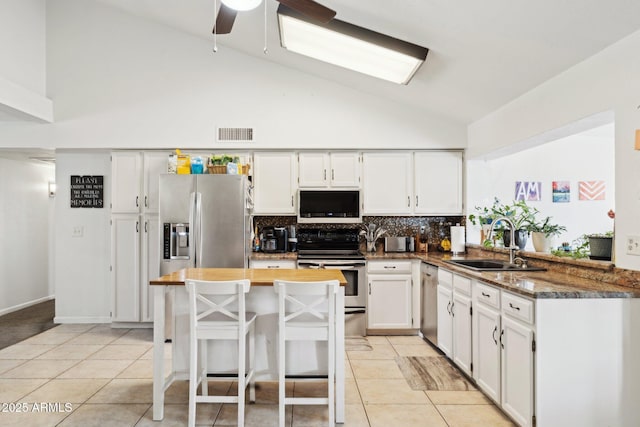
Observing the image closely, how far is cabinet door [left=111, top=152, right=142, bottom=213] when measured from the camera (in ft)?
16.0

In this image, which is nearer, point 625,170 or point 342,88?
point 625,170

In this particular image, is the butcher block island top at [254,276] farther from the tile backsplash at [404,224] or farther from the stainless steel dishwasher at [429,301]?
the tile backsplash at [404,224]

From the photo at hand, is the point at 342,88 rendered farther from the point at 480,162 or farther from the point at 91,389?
the point at 91,389

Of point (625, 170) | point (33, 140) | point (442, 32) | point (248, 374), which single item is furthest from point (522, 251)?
point (33, 140)

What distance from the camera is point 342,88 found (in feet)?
16.0

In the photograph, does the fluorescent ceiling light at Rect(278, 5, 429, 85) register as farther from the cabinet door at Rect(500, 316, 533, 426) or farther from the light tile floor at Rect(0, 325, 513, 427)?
the light tile floor at Rect(0, 325, 513, 427)

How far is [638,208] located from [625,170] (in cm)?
25

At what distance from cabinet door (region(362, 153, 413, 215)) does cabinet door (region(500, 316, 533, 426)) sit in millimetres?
2422

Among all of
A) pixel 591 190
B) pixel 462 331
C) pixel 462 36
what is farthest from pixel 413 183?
pixel 591 190

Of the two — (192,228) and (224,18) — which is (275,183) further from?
(224,18)

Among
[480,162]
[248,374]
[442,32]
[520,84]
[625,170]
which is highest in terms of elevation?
[442,32]

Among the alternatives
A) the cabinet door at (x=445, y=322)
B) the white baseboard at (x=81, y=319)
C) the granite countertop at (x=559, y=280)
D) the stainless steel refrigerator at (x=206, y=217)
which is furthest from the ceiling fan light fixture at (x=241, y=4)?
the white baseboard at (x=81, y=319)

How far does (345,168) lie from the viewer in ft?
16.2

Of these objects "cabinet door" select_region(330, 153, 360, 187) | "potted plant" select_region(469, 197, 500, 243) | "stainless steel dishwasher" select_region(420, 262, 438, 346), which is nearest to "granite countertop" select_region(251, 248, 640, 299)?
"stainless steel dishwasher" select_region(420, 262, 438, 346)
